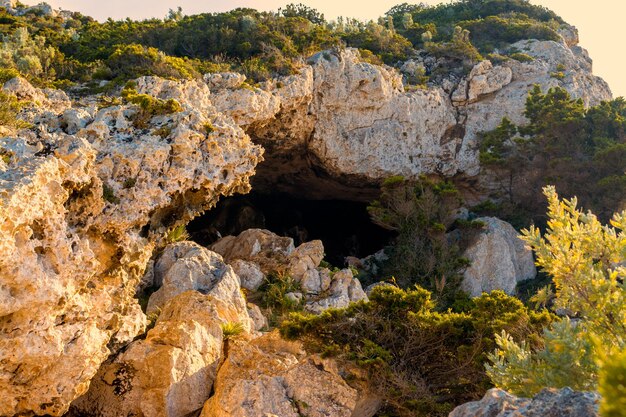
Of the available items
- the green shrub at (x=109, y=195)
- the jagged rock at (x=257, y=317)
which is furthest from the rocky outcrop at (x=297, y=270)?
the green shrub at (x=109, y=195)

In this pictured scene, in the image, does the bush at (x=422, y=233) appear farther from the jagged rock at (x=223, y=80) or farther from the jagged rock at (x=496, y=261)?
the jagged rock at (x=223, y=80)

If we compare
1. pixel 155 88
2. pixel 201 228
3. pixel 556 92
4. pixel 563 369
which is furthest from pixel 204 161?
pixel 556 92

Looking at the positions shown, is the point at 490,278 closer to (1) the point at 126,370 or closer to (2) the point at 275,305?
(2) the point at 275,305

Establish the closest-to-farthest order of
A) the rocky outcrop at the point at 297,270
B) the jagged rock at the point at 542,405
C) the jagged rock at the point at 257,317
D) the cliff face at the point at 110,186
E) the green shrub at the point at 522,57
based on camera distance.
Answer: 1. the jagged rock at the point at 542,405
2. the cliff face at the point at 110,186
3. the jagged rock at the point at 257,317
4. the rocky outcrop at the point at 297,270
5. the green shrub at the point at 522,57

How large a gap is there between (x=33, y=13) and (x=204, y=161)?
17.4 m

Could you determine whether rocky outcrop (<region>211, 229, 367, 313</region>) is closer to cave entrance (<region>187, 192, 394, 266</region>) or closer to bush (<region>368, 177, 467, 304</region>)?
bush (<region>368, 177, 467, 304</region>)

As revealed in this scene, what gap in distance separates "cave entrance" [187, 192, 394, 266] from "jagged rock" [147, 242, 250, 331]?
33.7 feet

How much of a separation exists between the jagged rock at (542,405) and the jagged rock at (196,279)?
316 inches

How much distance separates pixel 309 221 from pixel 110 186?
1833cm

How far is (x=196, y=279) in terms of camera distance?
1432 centimetres

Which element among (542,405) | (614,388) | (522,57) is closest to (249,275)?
(542,405)

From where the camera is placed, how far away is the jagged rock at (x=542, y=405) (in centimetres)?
504

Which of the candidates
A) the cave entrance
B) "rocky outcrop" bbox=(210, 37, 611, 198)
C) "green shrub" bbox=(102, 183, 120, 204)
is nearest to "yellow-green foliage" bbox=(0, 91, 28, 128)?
"green shrub" bbox=(102, 183, 120, 204)

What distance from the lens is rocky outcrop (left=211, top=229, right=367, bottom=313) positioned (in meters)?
16.7
